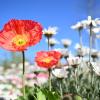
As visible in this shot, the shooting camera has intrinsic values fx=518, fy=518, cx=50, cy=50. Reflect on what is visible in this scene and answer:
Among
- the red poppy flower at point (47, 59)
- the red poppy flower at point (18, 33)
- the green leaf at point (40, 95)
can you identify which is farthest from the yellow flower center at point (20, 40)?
the red poppy flower at point (47, 59)

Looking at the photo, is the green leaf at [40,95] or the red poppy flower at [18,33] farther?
the green leaf at [40,95]

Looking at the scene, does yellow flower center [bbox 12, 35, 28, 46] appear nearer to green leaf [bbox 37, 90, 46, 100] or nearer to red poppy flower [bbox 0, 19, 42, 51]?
red poppy flower [bbox 0, 19, 42, 51]

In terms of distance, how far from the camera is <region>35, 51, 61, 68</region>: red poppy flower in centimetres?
305

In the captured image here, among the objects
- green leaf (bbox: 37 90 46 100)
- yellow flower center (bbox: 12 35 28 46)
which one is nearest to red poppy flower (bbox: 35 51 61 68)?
green leaf (bbox: 37 90 46 100)

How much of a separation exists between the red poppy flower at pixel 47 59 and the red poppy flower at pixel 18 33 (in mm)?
570

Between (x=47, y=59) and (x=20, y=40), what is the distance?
65 centimetres

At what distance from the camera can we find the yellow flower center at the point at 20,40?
2.40 meters

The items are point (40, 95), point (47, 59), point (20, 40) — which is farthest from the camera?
point (47, 59)

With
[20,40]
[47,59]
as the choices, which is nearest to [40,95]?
[20,40]

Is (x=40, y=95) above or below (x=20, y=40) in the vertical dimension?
below

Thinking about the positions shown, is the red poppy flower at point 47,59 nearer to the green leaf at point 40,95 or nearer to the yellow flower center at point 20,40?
the green leaf at point 40,95

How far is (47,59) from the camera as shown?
10.1 feet

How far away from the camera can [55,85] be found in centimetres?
395

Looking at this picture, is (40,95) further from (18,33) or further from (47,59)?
(47,59)
